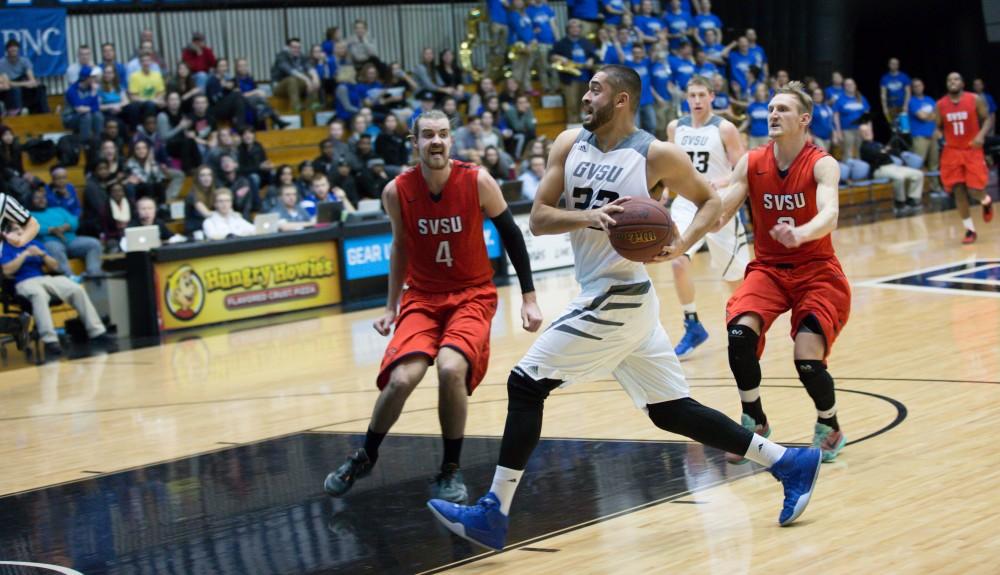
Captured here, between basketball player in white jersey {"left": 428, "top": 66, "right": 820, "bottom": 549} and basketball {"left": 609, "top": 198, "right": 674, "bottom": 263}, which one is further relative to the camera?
basketball player in white jersey {"left": 428, "top": 66, "right": 820, "bottom": 549}

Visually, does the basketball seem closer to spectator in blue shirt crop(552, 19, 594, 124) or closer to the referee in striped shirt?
the referee in striped shirt

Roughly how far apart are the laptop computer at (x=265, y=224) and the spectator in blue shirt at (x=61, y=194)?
6.59 ft

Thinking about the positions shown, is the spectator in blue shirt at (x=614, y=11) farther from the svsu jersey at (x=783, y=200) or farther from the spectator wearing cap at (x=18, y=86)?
the svsu jersey at (x=783, y=200)

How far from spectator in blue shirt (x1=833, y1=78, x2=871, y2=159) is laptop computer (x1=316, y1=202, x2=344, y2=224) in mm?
10691

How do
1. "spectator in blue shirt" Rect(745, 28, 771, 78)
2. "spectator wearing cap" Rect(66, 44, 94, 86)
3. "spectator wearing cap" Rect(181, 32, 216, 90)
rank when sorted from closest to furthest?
"spectator wearing cap" Rect(66, 44, 94, 86), "spectator wearing cap" Rect(181, 32, 216, 90), "spectator in blue shirt" Rect(745, 28, 771, 78)

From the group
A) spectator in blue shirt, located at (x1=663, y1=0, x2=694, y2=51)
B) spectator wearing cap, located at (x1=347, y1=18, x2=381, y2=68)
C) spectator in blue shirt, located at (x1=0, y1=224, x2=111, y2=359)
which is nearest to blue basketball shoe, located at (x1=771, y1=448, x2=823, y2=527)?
spectator in blue shirt, located at (x1=0, y1=224, x2=111, y2=359)

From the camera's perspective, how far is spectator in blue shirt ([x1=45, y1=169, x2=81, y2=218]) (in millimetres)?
14383

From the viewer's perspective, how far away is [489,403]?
8.62 m

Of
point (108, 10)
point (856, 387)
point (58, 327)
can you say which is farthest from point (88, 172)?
point (856, 387)

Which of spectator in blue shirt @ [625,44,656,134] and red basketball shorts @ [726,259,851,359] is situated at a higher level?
spectator in blue shirt @ [625,44,656,134]

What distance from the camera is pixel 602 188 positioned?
5.21 m

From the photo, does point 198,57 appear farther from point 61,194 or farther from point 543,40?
point 543,40

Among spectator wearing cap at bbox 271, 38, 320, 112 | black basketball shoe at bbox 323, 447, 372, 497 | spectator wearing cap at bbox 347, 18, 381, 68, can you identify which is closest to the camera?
black basketball shoe at bbox 323, 447, 372, 497

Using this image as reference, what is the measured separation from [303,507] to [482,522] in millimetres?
1431
